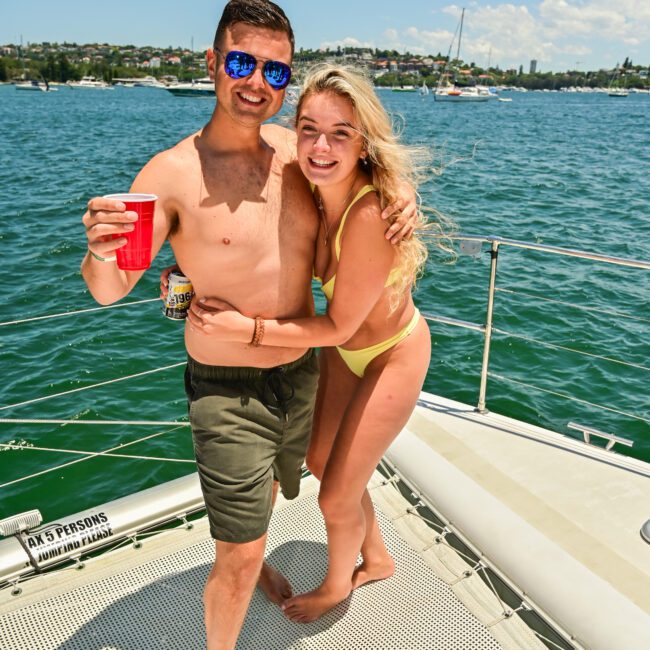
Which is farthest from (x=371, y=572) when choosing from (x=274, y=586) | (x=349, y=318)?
(x=349, y=318)

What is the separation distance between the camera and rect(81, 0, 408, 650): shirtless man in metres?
2.10

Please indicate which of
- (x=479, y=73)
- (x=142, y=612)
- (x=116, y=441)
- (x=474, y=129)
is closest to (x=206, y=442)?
(x=142, y=612)

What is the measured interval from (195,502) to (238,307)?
4.84 ft

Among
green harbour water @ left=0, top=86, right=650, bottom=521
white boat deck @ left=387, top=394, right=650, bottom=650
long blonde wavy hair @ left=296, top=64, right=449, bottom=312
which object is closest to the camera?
long blonde wavy hair @ left=296, top=64, right=449, bottom=312

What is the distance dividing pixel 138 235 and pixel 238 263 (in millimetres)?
435

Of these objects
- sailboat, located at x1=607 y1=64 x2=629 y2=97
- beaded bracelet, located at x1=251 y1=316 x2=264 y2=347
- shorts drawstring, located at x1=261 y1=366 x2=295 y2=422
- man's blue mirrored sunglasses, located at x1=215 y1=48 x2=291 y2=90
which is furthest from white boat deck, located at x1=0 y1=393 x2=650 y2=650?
sailboat, located at x1=607 y1=64 x2=629 y2=97

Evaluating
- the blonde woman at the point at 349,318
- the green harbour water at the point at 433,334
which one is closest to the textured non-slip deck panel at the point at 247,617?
the blonde woman at the point at 349,318

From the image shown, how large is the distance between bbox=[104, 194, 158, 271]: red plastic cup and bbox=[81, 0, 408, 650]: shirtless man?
0.15 metres

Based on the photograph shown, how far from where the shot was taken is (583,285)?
1036cm

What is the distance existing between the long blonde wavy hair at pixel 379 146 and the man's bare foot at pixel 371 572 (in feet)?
4.20

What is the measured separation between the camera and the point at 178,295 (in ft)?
7.00

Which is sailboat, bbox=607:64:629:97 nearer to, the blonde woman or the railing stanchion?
the railing stanchion

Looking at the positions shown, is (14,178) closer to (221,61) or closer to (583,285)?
(583,285)

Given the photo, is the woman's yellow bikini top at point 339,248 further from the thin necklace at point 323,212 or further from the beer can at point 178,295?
the beer can at point 178,295
